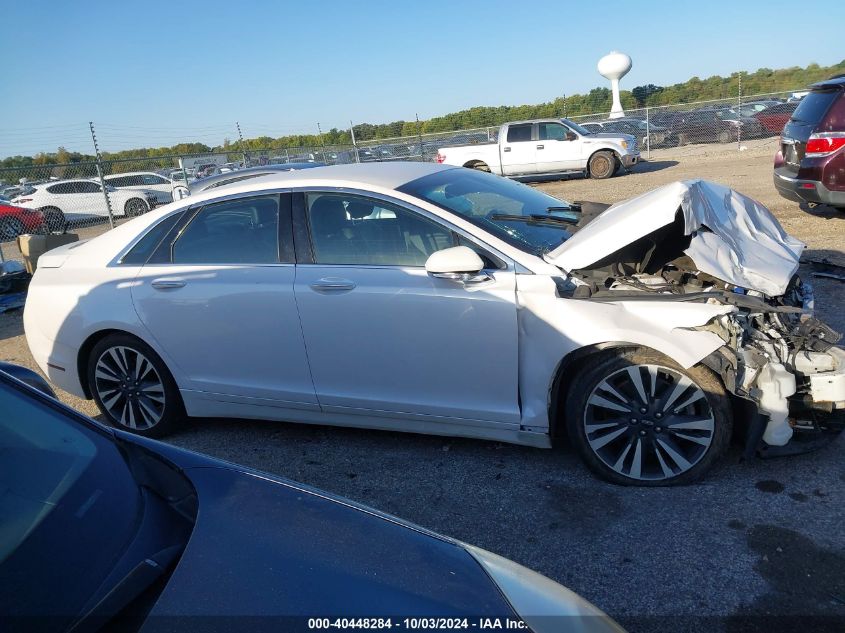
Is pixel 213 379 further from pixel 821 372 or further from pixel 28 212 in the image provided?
pixel 28 212

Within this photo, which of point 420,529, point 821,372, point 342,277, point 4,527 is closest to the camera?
point 4,527

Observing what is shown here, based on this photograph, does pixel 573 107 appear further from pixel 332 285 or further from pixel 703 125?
pixel 332 285

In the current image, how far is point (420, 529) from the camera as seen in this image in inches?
74.0

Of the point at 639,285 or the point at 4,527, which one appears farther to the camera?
the point at 639,285

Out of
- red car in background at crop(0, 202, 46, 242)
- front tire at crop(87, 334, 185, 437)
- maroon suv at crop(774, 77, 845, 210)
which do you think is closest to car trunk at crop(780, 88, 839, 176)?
maroon suv at crop(774, 77, 845, 210)

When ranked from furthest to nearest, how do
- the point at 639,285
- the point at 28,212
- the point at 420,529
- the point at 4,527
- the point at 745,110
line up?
1. the point at 745,110
2. the point at 28,212
3. the point at 639,285
4. the point at 420,529
5. the point at 4,527

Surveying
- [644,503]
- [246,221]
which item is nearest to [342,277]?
[246,221]

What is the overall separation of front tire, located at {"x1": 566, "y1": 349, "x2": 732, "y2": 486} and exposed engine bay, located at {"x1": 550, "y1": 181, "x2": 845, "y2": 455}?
15cm

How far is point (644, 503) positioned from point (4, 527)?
267 centimetres

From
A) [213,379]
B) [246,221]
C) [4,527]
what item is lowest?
[213,379]

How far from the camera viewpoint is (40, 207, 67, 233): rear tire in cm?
1806

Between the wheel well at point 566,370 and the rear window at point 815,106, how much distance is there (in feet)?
23.3

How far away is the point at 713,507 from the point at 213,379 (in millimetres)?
2922

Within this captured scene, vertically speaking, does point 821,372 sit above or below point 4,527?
below
